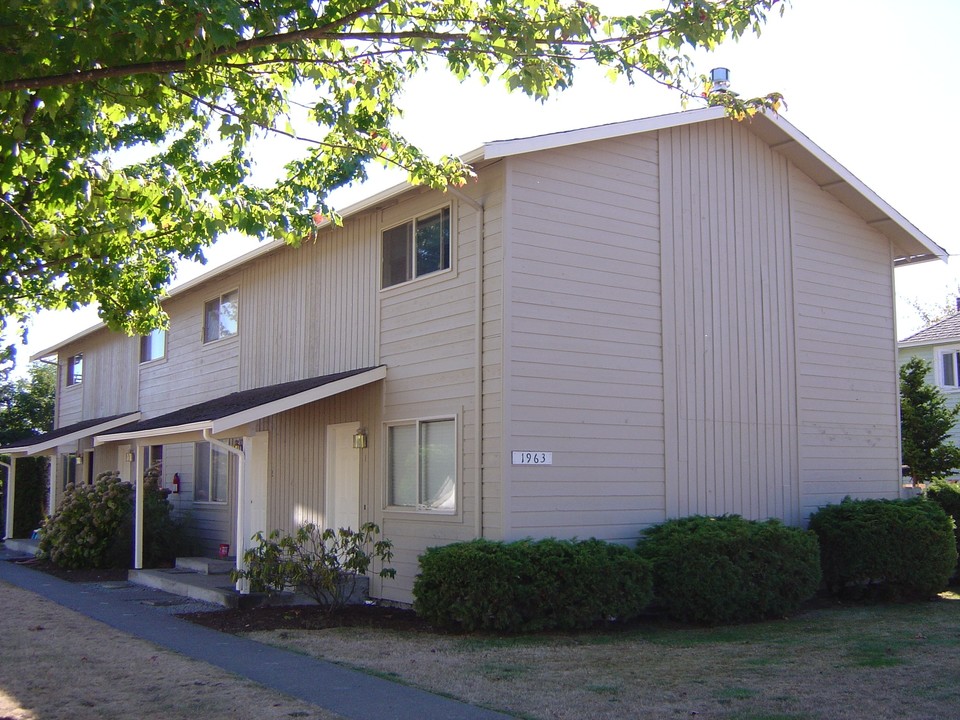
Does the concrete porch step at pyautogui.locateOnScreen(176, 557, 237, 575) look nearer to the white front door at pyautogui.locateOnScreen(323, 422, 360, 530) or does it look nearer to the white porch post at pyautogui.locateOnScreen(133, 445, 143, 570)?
the white porch post at pyautogui.locateOnScreen(133, 445, 143, 570)

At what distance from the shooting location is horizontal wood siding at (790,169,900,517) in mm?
14766

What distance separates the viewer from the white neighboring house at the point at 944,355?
3003 centimetres

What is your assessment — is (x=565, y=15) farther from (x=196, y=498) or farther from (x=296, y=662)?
(x=196, y=498)

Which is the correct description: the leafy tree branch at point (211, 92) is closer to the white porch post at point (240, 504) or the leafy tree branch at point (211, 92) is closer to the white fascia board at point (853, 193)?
the white porch post at point (240, 504)

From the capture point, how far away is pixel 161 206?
9562 mm

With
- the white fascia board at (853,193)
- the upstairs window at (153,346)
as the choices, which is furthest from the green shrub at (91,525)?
the white fascia board at (853,193)

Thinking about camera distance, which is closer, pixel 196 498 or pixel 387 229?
pixel 387 229

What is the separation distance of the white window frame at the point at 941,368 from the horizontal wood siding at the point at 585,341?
67.6ft

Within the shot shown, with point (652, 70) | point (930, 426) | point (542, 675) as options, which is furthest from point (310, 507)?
point (930, 426)

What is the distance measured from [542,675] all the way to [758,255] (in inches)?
307

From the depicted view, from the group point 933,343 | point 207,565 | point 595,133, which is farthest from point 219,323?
point 933,343

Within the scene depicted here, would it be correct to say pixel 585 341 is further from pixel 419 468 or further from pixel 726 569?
pixel 726 569

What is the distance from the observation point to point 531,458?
1164 cm

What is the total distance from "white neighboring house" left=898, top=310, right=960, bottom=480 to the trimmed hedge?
72.8ft
